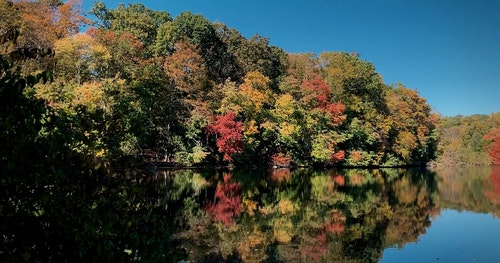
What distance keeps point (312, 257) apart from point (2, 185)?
27.6 feet

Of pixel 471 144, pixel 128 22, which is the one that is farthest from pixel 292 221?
pixel 471 144

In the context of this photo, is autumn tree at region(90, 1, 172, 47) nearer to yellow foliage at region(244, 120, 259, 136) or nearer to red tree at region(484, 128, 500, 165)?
yellow foliage at region(244, 120, 259, 136)

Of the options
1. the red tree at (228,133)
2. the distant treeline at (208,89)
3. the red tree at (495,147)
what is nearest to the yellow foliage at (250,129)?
the distant treeline at (208,89)

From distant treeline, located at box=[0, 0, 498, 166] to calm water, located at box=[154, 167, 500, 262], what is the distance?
10.7m

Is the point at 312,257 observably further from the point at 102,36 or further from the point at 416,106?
the point at 416,106

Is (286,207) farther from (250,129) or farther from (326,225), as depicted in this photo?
(250,129)

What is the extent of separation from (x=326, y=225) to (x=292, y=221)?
3.94 feet

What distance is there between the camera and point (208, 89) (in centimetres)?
4091

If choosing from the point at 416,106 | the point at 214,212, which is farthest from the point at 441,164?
the point at 214,212

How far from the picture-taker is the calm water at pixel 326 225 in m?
10.8

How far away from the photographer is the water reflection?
1066 centimetres

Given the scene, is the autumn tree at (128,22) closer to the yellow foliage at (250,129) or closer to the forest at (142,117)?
the forest at (142,117)

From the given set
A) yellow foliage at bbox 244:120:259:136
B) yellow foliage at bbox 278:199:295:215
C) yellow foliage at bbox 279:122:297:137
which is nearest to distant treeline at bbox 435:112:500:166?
yellow foliage at bbox 279:122:297:137

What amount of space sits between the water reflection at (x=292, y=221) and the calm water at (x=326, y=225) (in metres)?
0.03
